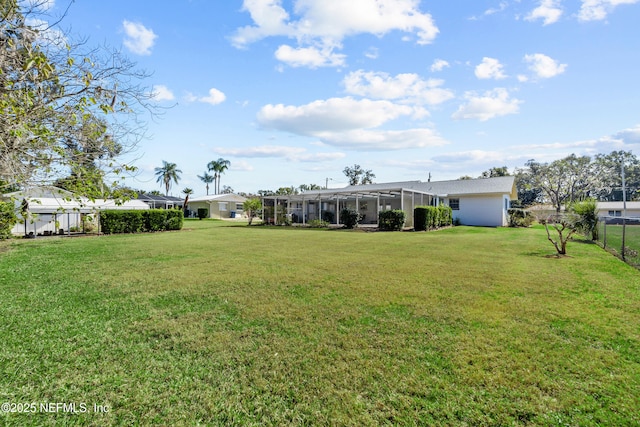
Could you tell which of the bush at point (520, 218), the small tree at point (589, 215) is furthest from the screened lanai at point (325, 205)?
the small tree at point (589, 215)

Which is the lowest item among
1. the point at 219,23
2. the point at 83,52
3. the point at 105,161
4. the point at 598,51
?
the point at 105,161

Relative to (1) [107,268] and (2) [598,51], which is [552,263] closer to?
(2) [598,51]

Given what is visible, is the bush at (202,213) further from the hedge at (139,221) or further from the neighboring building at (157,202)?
the hedge at (139,221)

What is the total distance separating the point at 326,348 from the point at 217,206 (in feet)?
131

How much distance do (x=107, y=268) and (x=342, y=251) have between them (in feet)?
22.4

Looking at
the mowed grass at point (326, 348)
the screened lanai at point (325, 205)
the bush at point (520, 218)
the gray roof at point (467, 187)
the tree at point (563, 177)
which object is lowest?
the mowed grass at point (326, 348)

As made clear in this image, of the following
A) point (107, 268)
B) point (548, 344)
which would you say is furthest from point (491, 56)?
point (107, 268)

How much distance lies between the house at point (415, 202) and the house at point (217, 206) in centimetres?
1463

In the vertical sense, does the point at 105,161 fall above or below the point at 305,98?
below

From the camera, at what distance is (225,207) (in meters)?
42.1

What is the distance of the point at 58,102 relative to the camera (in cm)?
340

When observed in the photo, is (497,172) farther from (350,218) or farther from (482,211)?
(350,218)

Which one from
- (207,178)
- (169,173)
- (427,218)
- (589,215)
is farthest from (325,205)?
(169,173)

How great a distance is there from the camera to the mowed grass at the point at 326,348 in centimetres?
241
